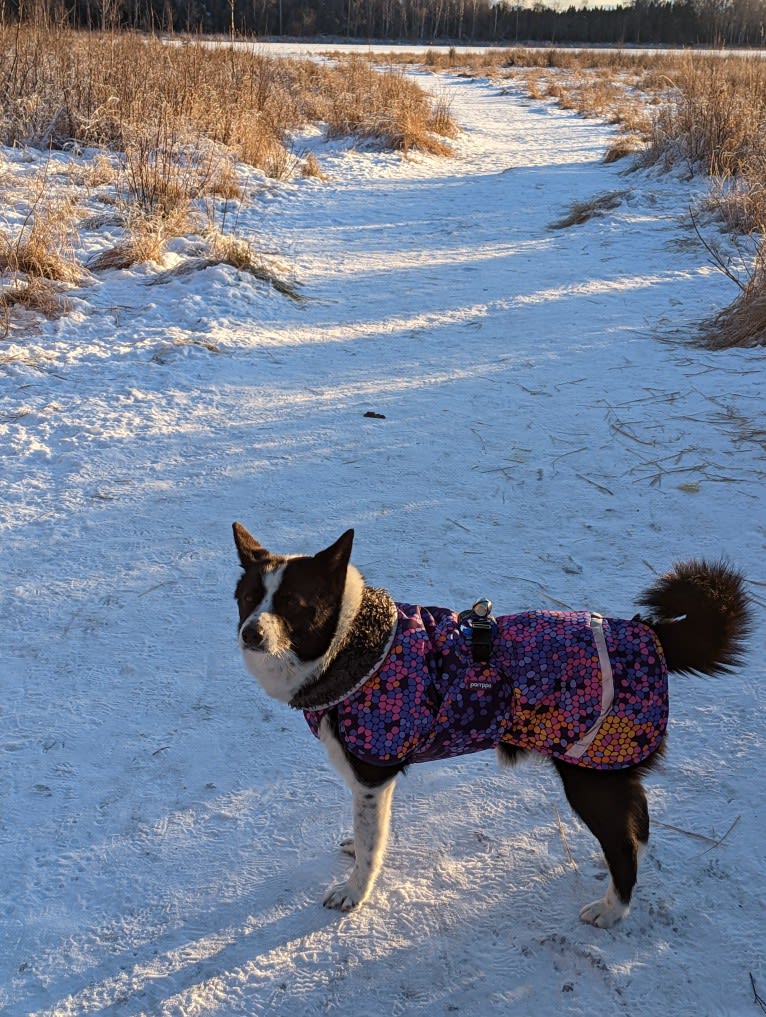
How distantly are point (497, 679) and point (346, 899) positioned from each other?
2.71 feet

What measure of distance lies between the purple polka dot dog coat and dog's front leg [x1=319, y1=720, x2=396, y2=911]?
9cm

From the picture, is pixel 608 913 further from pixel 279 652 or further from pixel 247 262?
pixel 247 262

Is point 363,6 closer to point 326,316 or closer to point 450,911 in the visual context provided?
point 326,316

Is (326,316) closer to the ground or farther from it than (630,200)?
closer to the ground

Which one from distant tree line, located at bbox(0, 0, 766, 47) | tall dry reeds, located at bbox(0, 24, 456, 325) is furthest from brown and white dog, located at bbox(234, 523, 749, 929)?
distant tree line, located at bbox(0, 0, 766, 47)

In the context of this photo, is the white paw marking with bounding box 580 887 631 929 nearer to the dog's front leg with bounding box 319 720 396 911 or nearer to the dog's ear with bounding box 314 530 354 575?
the dog's front leg with bounding box 319 720 396 911

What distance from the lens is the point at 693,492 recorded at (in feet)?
13.7

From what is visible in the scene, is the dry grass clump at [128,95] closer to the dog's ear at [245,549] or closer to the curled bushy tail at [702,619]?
the dog's ear at [245,549]

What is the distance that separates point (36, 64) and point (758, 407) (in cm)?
969

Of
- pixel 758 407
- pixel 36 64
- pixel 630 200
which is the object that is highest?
pixel 36 64

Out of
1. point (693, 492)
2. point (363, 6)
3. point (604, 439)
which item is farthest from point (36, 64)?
point (363, 6)

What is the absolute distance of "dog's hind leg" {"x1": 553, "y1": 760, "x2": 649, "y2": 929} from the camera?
195 centimetres

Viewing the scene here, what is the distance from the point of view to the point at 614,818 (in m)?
1.95

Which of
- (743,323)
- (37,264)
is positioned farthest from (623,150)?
(37,264)
